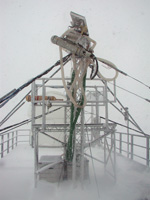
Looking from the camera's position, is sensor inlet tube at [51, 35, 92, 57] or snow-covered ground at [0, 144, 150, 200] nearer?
sensor inlet tube at [51, 35, 92, 57]

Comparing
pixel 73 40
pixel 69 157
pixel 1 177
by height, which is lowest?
pixel 1 177

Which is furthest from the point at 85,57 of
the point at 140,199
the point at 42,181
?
the point at 42,181

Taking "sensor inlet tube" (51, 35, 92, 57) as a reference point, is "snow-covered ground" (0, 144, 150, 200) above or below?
below

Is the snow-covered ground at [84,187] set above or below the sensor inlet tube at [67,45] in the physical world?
below

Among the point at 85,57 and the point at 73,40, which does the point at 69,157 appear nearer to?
the point at 85,57

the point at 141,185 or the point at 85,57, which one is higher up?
the point at 85,57

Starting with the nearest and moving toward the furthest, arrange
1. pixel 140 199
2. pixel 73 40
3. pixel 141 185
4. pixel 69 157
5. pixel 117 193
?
pixel 73 40, pixel 140 199, pixel 117 193, pixel 141 185, pixel 69 157

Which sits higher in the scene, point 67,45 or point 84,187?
point 67,45

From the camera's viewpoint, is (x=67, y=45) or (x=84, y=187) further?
(x=84, y=187)

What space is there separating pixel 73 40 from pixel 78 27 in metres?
0.33

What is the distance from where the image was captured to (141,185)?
4.32 meters

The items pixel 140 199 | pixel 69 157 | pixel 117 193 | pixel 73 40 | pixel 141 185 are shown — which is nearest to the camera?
pixel 73 40

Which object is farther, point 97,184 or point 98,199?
point 97,184

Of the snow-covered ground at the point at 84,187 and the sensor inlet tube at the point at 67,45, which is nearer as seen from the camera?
the sensor inlet tube at the point at 67,45
